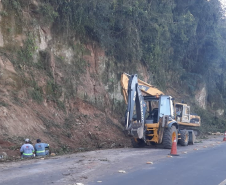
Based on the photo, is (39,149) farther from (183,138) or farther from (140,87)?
(183,138)

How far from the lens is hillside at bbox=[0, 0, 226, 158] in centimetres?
1584

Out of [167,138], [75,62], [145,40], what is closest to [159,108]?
[167,138]

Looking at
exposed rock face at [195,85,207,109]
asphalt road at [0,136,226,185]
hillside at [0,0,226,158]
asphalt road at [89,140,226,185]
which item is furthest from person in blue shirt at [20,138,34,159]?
exposed rock face at [195,85,207,109]

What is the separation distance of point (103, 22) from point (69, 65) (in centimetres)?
430

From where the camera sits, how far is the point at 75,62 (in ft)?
68.8

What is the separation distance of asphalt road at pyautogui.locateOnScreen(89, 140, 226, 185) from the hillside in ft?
18.4

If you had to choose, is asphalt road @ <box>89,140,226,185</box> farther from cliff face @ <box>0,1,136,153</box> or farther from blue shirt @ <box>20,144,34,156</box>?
cliff face @ <box>0,1,136,153</box>

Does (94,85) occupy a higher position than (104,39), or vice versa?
(104,39)

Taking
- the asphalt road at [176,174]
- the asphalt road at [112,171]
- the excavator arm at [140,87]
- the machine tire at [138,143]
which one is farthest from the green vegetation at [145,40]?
the asphalt road at [176,174]

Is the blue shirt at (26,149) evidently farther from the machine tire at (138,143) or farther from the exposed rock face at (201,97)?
the exposed rock face at (201,97)

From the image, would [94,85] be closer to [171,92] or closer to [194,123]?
[194,123]

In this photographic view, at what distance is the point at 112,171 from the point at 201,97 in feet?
104

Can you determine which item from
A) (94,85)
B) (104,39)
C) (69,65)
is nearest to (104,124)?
(94,85)

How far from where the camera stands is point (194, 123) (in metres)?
23.1
